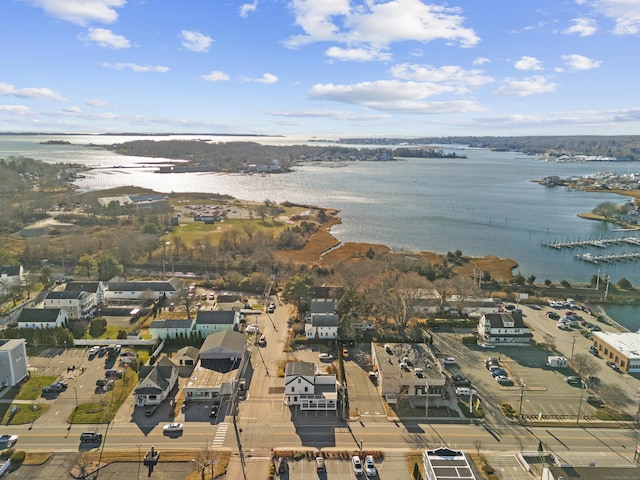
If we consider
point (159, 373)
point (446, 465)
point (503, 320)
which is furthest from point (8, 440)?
point (503, 320)

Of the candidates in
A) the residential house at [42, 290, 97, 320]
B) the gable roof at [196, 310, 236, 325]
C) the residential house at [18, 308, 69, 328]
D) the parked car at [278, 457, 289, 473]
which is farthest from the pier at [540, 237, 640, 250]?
the residential house at [18, 308, 69, 328]

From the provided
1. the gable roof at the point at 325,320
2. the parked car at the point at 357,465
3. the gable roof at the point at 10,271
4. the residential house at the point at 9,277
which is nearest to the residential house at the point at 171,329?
the gable roof at the point at 325,320

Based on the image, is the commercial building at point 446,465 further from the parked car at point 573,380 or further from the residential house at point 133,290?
the residential house at point 133,290

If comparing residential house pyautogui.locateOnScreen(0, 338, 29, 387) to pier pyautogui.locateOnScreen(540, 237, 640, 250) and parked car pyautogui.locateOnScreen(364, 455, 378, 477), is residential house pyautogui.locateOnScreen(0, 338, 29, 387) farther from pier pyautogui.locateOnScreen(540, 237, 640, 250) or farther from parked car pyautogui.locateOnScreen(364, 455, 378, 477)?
pier pyautogui.locateOnScreen(540, 237, 640, 250)

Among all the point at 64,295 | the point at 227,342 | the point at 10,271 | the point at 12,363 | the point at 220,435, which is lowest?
the point at 220,435

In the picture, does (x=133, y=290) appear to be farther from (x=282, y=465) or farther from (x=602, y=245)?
(x=602, y=245)
